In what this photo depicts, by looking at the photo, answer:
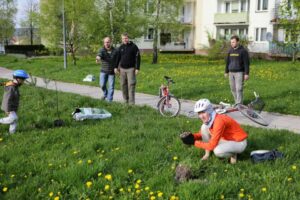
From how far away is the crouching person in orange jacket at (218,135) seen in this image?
5242 millimetres

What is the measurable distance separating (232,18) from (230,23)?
0.59 metres

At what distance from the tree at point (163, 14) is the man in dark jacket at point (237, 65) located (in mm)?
21832

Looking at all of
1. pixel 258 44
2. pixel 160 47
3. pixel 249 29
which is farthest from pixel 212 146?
pixel 160 47

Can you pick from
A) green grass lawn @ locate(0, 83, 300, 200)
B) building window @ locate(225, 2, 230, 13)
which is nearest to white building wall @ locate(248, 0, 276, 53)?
building window @ locate(225, 2, 230, 13)

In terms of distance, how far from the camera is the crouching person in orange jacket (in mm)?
5242

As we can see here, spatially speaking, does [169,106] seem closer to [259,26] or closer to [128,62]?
[128,62]

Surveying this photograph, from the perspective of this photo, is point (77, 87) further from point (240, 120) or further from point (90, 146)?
point (90, 146)

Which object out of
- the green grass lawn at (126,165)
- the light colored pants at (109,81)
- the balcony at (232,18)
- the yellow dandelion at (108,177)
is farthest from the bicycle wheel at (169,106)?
the balcony at (232,18)

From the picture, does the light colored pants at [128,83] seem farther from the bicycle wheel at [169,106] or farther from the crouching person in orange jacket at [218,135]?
the crouching person in orange jacket at [218,135]

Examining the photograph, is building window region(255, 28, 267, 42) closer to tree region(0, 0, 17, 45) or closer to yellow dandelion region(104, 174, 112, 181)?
tree region(0, 0, 17, 45)

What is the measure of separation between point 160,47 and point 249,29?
12287 mm

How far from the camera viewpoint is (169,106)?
9.77m

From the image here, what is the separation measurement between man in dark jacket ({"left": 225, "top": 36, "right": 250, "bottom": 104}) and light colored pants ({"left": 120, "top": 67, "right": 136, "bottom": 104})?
2535mm

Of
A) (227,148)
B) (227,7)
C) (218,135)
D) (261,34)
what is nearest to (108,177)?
(218,135)
